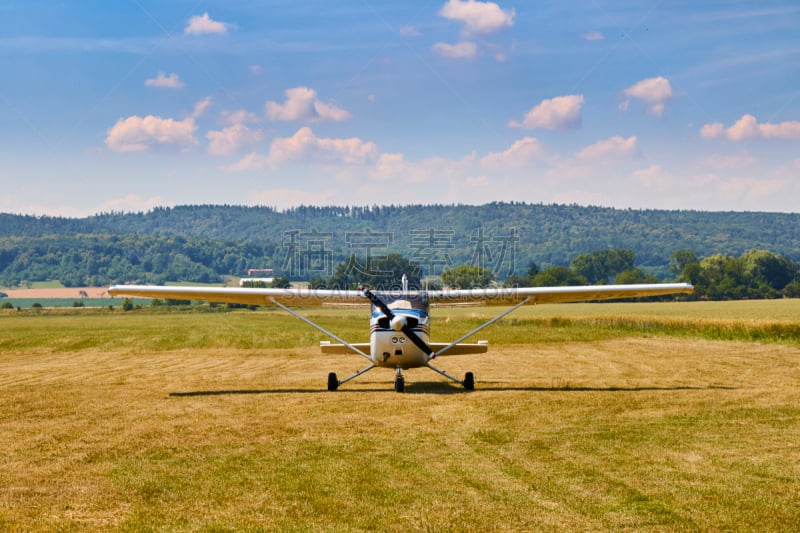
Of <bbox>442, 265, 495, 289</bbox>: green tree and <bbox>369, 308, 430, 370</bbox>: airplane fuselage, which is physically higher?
<bbox>442, 265, 495, 289</bbox>: green tree

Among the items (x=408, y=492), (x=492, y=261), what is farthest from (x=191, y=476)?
(x=492, y=261)

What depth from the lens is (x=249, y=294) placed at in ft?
60.5

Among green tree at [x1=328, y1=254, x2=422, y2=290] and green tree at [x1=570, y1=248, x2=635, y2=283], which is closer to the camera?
green tree at [x1=328, y1=254, x2=422, y2=290]

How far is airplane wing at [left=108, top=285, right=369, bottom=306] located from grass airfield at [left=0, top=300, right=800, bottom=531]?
1.99 m

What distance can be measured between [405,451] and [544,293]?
9252 mm

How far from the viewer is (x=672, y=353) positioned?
90.4 ft

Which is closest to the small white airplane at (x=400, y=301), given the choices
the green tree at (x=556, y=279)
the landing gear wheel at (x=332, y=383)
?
the landing gear wheel at (x=332, y=383)

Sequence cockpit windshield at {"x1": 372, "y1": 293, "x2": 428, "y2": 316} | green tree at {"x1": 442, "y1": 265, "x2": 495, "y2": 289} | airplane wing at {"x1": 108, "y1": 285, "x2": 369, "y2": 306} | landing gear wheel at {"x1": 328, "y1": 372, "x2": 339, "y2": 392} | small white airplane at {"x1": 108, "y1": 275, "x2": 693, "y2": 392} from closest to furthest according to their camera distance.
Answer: small white airplane at {"x1": 108, "y1": 275, "x2": 693, "y2": 392}
cockpit windshield at {"x1": 372, "y1": 293, "x2": 428, "y2": 316}
airplane wing at {"x1": 108, "y1": 285, "x2": 369, "y2": 306}
landing gear wheel at {"x1": 328, "y1": 372, "x2": 339, "y2": 392}
green tree at {"x1": 442, "y1": 265, "x2": 495, "y2": 289}

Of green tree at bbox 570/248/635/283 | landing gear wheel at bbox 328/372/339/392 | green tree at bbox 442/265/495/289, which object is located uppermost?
green tree at bbox 570/248/635/283

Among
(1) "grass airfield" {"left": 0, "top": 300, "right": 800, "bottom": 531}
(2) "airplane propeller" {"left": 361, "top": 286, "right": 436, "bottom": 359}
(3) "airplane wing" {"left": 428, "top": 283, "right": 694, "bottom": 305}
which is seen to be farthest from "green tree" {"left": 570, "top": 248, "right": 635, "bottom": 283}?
(2) "airplane propeller" {"left": 361, "top": 286, "right": 436, "bottom": 359}

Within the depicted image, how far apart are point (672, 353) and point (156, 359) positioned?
1768cm

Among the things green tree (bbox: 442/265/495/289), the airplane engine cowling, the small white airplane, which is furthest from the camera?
green tree (bbox: 442/265/495/289)

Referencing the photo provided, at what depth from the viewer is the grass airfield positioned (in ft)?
23.3

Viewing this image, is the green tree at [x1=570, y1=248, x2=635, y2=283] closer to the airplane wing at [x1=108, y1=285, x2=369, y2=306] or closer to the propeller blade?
the airplane wing at [x1=108, y1=285, x2=369, y2=306]
